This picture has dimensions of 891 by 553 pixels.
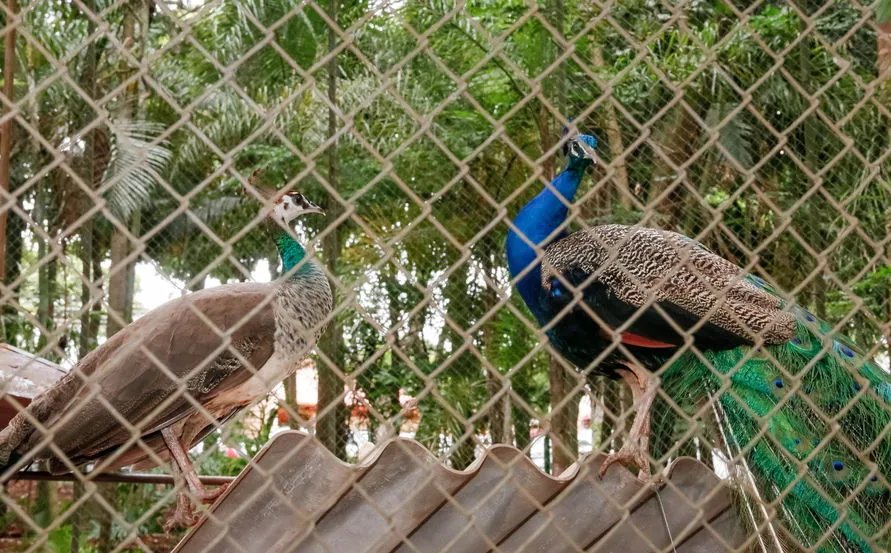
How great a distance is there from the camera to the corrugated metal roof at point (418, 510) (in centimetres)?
187

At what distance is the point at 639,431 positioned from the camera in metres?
2.92

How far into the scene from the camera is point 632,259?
300 centimetres

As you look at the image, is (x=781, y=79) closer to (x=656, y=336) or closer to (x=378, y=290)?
(x=378, y=290)

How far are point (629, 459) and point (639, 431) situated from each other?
398 millimetres

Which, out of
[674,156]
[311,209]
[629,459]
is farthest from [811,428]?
[674,156]

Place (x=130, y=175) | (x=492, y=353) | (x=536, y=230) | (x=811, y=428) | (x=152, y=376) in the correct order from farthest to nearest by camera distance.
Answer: (x=130, y=175), (x=492, y=353), (x=536, y=230), (x=152, y=376), (x=811, y=428)

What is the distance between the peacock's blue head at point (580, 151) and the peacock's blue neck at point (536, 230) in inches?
0.9

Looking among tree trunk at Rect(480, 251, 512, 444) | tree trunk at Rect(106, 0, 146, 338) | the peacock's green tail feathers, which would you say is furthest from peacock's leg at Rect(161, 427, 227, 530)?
tree trunk at Rect(106, 0, 146, 338)

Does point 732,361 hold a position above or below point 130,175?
below

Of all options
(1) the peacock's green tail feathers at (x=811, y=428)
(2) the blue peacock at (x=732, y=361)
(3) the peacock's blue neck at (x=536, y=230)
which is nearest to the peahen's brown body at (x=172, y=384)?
(3) the peacock's blue neck at (x=536, y=230)

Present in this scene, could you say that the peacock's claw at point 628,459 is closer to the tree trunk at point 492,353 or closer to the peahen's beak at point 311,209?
the peahen's beak at point 311,209

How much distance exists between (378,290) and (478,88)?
1.43 meters

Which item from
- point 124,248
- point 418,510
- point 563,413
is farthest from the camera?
point 124,248

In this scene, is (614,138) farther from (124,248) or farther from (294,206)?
(124,248)
